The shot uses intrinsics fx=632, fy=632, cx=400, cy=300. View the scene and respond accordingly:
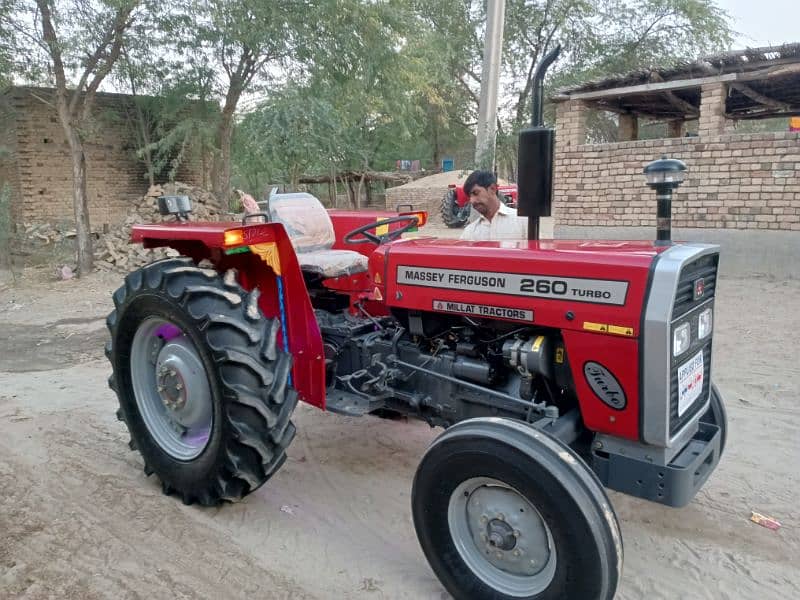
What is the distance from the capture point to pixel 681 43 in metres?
17.2

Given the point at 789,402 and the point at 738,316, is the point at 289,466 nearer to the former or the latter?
the point at 789,402

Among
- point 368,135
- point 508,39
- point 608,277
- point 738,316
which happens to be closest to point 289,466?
point 608,277

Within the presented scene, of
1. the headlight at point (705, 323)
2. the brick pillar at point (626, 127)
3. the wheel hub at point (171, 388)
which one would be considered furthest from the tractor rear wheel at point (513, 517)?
the brick pillar at point (626, 127)

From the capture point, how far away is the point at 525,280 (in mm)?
2428

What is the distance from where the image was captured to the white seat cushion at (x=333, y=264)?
130 inches

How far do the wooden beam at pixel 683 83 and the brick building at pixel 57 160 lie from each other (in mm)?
8656

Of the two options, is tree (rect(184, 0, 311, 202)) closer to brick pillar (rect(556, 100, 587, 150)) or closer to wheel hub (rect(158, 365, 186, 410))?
brick pillar (rect(556, 100, 587, 150))

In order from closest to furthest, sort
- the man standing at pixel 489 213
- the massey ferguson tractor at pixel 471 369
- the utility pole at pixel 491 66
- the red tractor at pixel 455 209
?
the massey ferguson tractor at pixel 471 369 < the man standing at pixel 489 213 < the utility pole at pixel 491 66 < the red tractor at pixel 455 209

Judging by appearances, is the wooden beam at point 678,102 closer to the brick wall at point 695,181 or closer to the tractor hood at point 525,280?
the brick wall at point 695,181

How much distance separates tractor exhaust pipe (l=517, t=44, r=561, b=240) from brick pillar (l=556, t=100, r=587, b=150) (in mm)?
7064

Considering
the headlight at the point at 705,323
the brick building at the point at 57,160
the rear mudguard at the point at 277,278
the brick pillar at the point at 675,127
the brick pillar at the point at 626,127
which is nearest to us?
the headlight at the point at 705,323

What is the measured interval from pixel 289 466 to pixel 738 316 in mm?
5051

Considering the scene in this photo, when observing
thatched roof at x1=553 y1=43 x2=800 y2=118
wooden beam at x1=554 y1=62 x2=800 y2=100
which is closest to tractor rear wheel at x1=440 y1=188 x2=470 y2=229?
thatched roof at x1=553 y1=43 x2=800 y2=118

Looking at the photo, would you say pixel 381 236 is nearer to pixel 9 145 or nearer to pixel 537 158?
pixel 537 158
